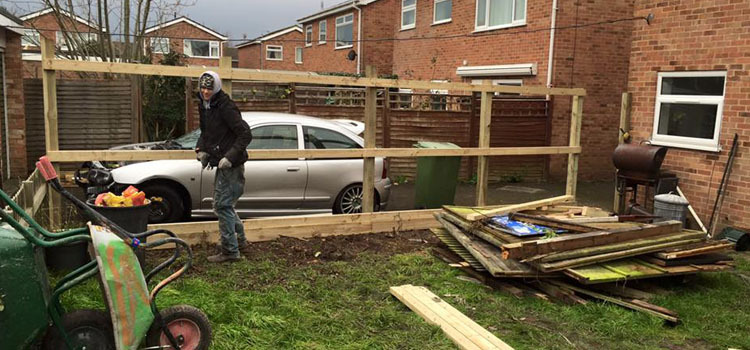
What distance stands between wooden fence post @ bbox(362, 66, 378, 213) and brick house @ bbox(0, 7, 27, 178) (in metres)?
7.57

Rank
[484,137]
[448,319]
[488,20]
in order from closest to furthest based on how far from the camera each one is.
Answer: [448,319] < [484,137] < [488,20]

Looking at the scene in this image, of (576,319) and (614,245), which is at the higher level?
(614,245)

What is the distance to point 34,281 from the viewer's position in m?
3.07

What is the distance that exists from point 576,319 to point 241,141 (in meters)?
3.58

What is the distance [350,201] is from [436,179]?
56.7 inches

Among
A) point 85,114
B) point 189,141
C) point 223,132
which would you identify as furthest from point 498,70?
point 223,132

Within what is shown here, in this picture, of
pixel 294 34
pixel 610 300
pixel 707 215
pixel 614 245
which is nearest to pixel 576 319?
pixel 610 300

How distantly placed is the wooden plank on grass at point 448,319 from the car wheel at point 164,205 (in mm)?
3403

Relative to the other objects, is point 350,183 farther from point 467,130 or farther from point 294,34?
point 294,34

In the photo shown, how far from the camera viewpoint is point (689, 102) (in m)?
8.69

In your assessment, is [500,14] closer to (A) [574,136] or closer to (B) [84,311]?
Result: (A) [574,136]

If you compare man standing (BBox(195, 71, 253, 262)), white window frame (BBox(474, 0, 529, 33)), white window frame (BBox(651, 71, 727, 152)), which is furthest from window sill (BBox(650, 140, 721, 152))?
man standing (BBox(195, 71, 253, 262))

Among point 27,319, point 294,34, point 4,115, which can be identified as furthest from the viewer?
point 294,34

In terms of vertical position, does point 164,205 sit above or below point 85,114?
below
